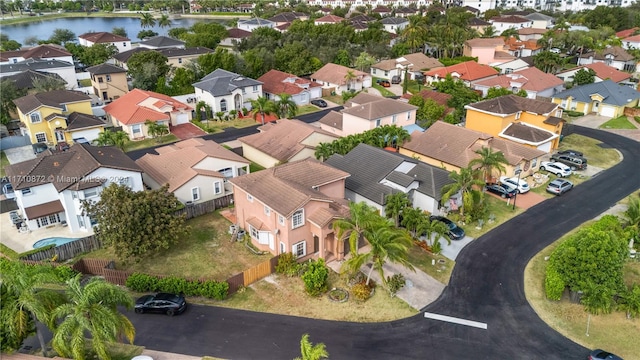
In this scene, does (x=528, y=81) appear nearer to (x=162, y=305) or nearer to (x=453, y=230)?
(x=453, y=230)

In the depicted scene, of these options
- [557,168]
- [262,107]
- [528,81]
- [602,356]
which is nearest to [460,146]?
[557,168]

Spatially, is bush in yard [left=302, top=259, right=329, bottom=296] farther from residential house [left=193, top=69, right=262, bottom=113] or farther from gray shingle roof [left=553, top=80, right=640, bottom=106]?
gray shingle roof [left=553, top=80, right=640, bottom=106]

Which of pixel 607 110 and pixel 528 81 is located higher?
pixel 528 81

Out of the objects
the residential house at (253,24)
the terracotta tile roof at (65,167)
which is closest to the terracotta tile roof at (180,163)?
the terracotta tile roof at (65,167)

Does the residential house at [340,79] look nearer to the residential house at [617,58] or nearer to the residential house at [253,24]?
the residential house at [617,58]

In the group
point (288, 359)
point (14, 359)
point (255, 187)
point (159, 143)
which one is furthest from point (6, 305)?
point (159, 143)

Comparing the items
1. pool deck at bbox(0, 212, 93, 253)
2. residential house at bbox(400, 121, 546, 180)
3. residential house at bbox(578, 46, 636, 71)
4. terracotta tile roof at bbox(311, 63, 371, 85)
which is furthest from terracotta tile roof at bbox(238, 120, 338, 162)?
residential house at bbox(578, 46, 636, 71)
